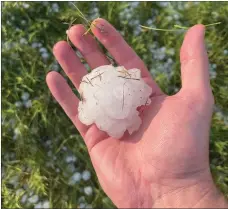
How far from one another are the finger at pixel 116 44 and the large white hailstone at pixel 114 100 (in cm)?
20

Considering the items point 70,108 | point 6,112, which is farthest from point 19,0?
point 70,108

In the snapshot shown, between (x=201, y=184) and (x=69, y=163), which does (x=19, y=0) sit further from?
(x=201, y=184)

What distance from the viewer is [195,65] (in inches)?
68.9

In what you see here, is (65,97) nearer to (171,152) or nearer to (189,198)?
(171,152)

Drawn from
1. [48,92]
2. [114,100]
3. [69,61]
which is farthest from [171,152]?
[48,92]

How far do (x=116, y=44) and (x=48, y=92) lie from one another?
606mm

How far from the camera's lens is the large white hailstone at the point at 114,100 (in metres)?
1.78

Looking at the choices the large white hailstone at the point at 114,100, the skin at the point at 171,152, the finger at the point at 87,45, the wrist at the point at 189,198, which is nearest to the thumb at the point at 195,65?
the skin at the point at 171,152

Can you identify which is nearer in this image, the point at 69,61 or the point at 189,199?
the point at 189,199

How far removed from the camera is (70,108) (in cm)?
202

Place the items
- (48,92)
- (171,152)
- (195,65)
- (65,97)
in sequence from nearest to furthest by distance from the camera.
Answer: (171,152), (195,65), (65,97), (48,92)

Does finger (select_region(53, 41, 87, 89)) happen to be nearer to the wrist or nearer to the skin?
the skin

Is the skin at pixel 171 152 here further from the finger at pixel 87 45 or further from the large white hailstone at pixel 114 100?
the finger at pixel 87 45

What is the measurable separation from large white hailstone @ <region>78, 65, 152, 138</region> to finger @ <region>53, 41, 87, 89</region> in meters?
0.23
